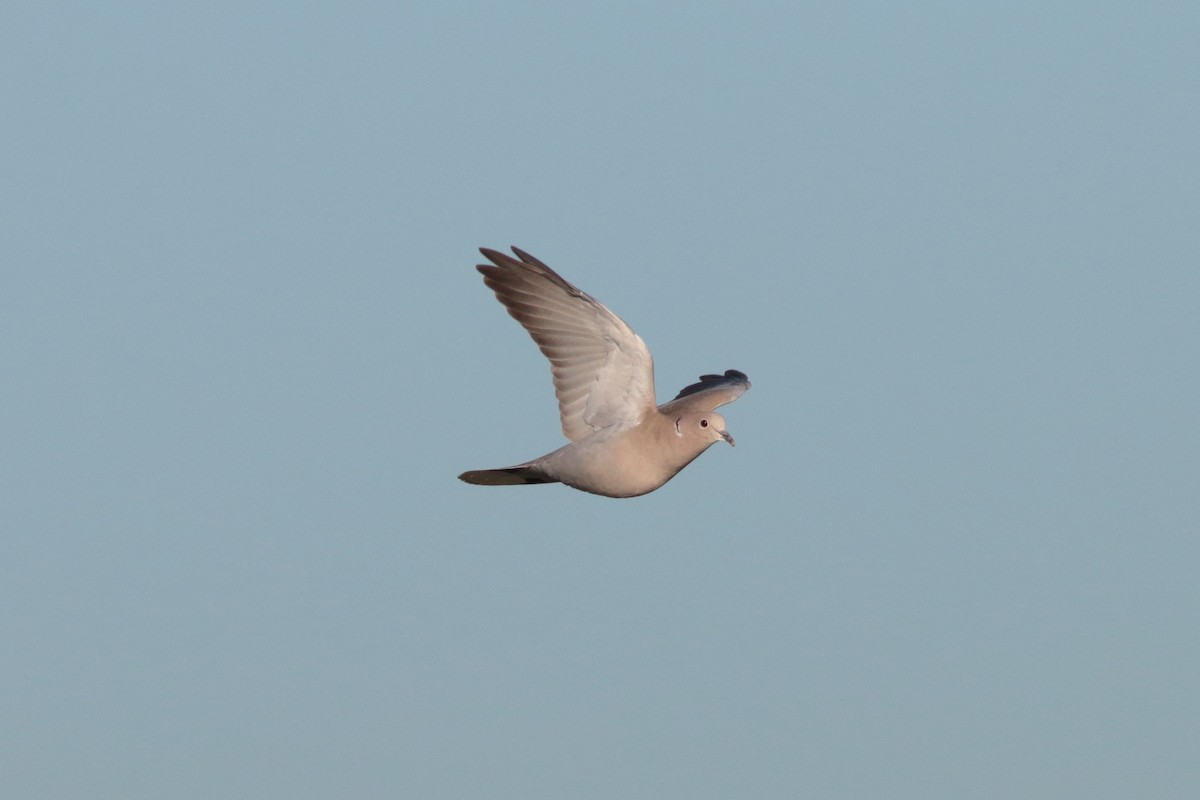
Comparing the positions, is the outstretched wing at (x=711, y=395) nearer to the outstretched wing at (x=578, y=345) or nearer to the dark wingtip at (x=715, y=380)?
the dark wingtip at (x=715, y=380)

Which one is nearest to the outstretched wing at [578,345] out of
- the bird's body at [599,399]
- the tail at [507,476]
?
the bird's body at [599,399]

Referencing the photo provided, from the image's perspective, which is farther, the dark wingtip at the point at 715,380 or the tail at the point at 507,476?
the dark wingtip at the point at 715,380

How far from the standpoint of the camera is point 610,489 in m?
19.5

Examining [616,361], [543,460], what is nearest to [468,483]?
[543,460]

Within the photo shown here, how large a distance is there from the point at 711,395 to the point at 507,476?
8.67 ft

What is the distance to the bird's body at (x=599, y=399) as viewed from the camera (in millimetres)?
19266

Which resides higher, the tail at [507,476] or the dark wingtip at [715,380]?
the dark wingtip at [715,380]

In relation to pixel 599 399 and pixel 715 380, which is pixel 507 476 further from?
pixel 715 380

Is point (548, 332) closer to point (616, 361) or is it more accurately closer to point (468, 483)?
point (616, 361)

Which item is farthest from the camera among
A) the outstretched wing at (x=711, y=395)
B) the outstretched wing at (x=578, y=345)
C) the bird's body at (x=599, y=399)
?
the outstretched wing at (x=711, y=395)

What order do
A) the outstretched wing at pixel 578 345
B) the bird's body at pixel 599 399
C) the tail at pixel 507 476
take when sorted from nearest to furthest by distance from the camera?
1. the outstretched wing at pixel 578 345
2. the bird's body at pixel 599 399
3. the tail at pixel 507 476

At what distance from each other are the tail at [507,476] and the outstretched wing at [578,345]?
0.57 m

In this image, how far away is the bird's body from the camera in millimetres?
19266

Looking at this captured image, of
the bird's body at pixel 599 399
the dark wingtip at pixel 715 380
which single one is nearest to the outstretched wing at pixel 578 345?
the bird's body at pixel 599 399
